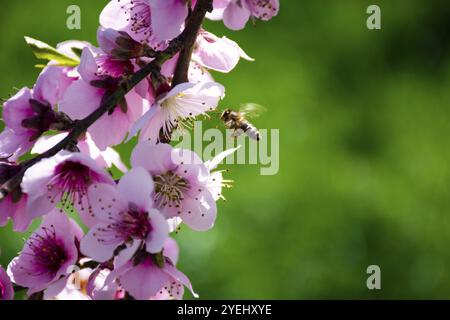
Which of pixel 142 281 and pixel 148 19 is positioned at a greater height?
pixel 148 19

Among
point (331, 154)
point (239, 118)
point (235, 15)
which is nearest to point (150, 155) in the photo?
point (235, 15)

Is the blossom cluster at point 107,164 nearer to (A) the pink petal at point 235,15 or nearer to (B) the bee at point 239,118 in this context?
(A) the pink petal at point 235,15

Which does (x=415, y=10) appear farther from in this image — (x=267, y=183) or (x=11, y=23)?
(x=11, y=23)

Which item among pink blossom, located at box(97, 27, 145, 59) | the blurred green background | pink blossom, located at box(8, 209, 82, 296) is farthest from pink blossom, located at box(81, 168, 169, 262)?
the blurred green background

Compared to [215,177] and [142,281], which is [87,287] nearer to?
[142,281]

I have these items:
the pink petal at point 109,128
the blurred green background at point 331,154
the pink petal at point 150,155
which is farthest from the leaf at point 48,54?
the blurred green background at point 331,154
